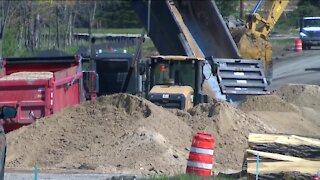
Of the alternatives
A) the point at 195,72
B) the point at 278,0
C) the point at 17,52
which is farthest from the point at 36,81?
the point at 17,52

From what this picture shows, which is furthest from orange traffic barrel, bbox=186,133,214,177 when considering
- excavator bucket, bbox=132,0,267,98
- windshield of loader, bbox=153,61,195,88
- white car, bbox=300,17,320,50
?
white car, bbox=300,17,320,50

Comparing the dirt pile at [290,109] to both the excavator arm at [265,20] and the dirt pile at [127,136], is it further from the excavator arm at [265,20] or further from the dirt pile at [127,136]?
the excavator arm at [265,20]

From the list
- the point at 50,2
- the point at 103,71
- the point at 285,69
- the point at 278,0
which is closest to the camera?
the point at 103,71

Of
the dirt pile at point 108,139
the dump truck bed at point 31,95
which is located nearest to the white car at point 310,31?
the dirt pile at point 108,139

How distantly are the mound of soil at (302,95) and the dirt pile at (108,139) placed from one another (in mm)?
Answer: 8962

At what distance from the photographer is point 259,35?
37062mm

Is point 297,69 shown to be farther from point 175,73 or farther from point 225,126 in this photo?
point 225,126

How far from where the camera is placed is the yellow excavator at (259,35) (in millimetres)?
33719

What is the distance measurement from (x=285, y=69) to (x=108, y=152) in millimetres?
30178

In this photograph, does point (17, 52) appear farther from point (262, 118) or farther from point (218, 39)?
point (262, 118)

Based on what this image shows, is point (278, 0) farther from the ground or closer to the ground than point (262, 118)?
farther from the ground

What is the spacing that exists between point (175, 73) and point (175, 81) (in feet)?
0.79

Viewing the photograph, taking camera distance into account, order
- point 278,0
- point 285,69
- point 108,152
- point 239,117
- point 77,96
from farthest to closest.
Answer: point 285,69
point 278,0
point 77,96
point 239,117
point 108,152

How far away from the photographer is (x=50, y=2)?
2421 inches
